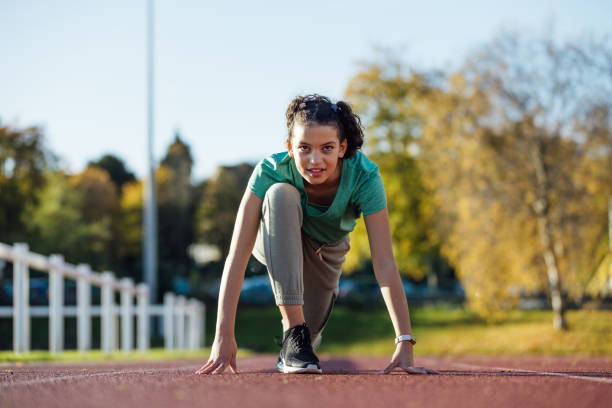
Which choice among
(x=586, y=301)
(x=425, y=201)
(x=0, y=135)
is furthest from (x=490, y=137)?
(x=0, y=135)

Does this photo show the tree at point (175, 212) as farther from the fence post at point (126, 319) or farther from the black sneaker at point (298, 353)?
the black sneaker at point (298, 353)

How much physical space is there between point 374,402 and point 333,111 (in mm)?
1876

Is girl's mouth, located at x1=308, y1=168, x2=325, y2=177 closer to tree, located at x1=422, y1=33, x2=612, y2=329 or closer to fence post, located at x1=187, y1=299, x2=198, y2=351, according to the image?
fence post, located at x1=187, y1=299, x2=198, y2=351

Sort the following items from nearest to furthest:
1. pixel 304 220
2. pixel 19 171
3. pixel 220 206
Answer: pixel 304 220 → pixel 19 171 → pixel 220 206

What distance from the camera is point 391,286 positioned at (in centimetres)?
378

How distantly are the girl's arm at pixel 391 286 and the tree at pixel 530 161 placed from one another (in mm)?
15561

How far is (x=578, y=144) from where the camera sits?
732 inches

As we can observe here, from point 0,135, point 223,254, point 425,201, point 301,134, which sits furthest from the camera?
point 223,254

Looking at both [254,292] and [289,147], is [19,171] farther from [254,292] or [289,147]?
[289,147]

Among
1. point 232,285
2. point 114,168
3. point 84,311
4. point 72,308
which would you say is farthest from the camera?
point 114,168

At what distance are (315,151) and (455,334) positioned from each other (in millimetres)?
19565

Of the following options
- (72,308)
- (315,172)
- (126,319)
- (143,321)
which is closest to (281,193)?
(315,172)

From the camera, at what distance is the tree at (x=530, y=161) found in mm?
18469

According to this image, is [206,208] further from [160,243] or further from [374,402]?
[374,402]
